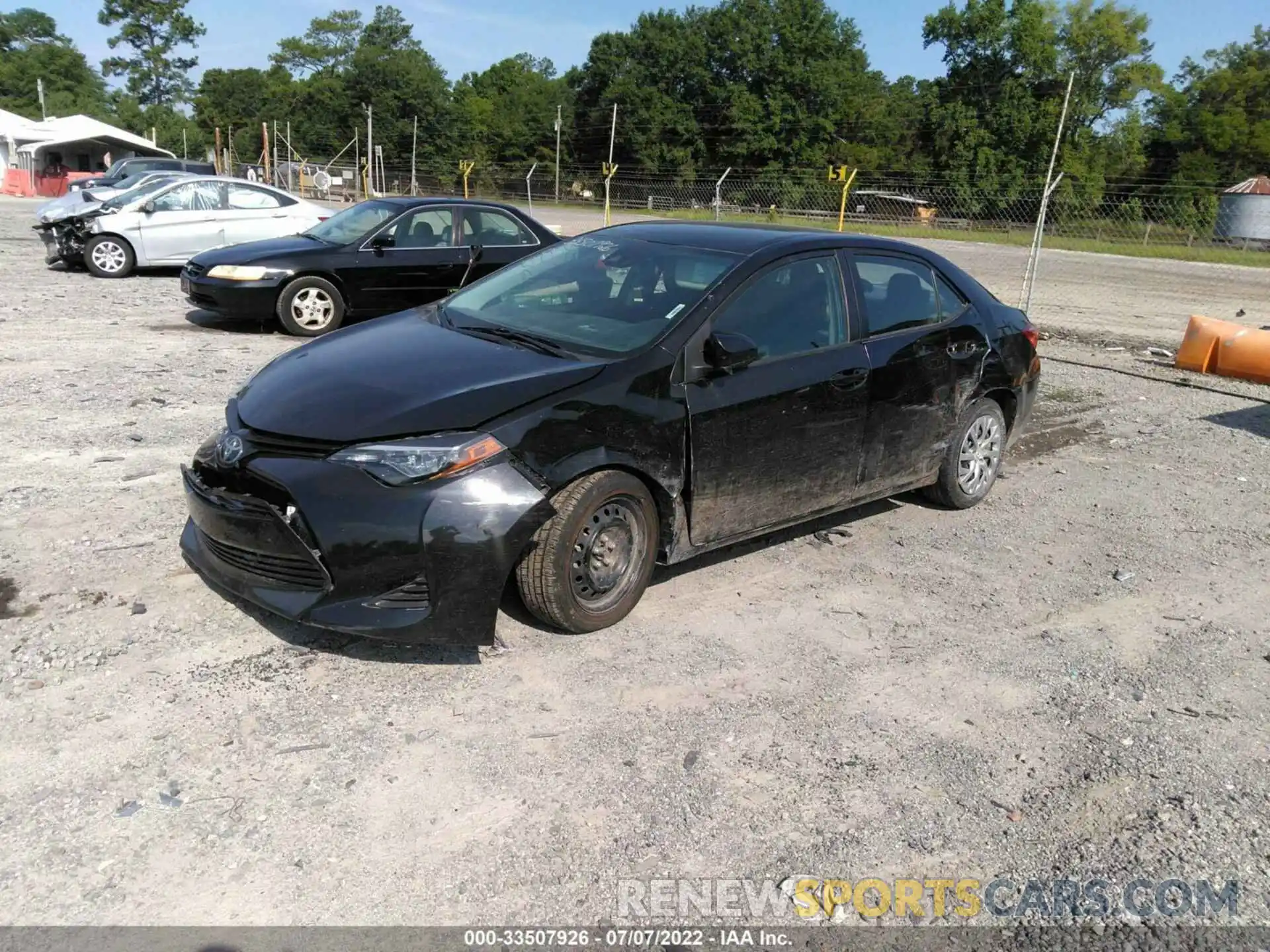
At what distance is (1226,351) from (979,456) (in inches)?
253

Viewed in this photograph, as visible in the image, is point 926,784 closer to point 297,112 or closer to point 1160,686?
point 1160,686

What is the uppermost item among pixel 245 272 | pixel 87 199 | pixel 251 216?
pixel 87 199

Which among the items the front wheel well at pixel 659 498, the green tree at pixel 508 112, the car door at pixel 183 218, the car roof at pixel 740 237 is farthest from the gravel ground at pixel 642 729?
the green tree at pixel 508 112

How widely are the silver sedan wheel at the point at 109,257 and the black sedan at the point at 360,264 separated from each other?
4.45m

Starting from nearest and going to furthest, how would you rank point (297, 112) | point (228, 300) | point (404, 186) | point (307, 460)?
point (307, 460) < point (228, 300) < point (404, 186) < point (297, 112)

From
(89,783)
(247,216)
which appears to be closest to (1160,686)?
(89,783)

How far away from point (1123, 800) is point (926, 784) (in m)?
0.65

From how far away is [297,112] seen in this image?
8206 cm

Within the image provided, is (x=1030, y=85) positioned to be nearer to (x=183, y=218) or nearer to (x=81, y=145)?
(x=81, y=145)

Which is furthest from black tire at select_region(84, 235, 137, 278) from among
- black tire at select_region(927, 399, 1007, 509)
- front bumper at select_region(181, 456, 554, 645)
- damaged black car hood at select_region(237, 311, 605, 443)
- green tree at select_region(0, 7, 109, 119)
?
green tree at select_region(0, 7, 109, 119)

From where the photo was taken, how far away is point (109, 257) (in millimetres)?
14172

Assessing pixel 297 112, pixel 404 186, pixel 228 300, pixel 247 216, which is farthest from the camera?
pixel 297 112

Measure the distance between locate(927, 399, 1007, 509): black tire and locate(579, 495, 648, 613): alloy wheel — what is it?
7.85 feet

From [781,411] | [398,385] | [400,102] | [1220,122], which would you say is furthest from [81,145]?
[1220,122]
